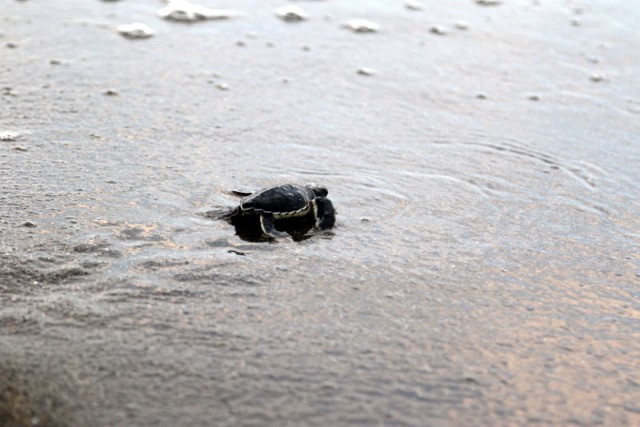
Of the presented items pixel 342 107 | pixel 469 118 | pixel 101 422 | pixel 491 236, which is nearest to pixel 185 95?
pixel 342 107

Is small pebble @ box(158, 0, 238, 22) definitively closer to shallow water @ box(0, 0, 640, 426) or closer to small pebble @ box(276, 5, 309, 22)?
shallow water @ box(0, 0, 640, 426)

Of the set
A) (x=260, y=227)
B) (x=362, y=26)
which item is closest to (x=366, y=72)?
(x=362, y=26)

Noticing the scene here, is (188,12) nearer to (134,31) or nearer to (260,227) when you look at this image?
(134,31)

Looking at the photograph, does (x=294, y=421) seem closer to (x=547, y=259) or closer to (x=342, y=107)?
(x=547, y=259)

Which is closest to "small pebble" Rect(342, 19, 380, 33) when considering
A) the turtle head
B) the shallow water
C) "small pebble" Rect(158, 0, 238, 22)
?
the shallow water

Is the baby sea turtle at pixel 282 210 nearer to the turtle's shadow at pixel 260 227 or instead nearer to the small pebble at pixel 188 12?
the turtle's shadow at pixel 260 227
